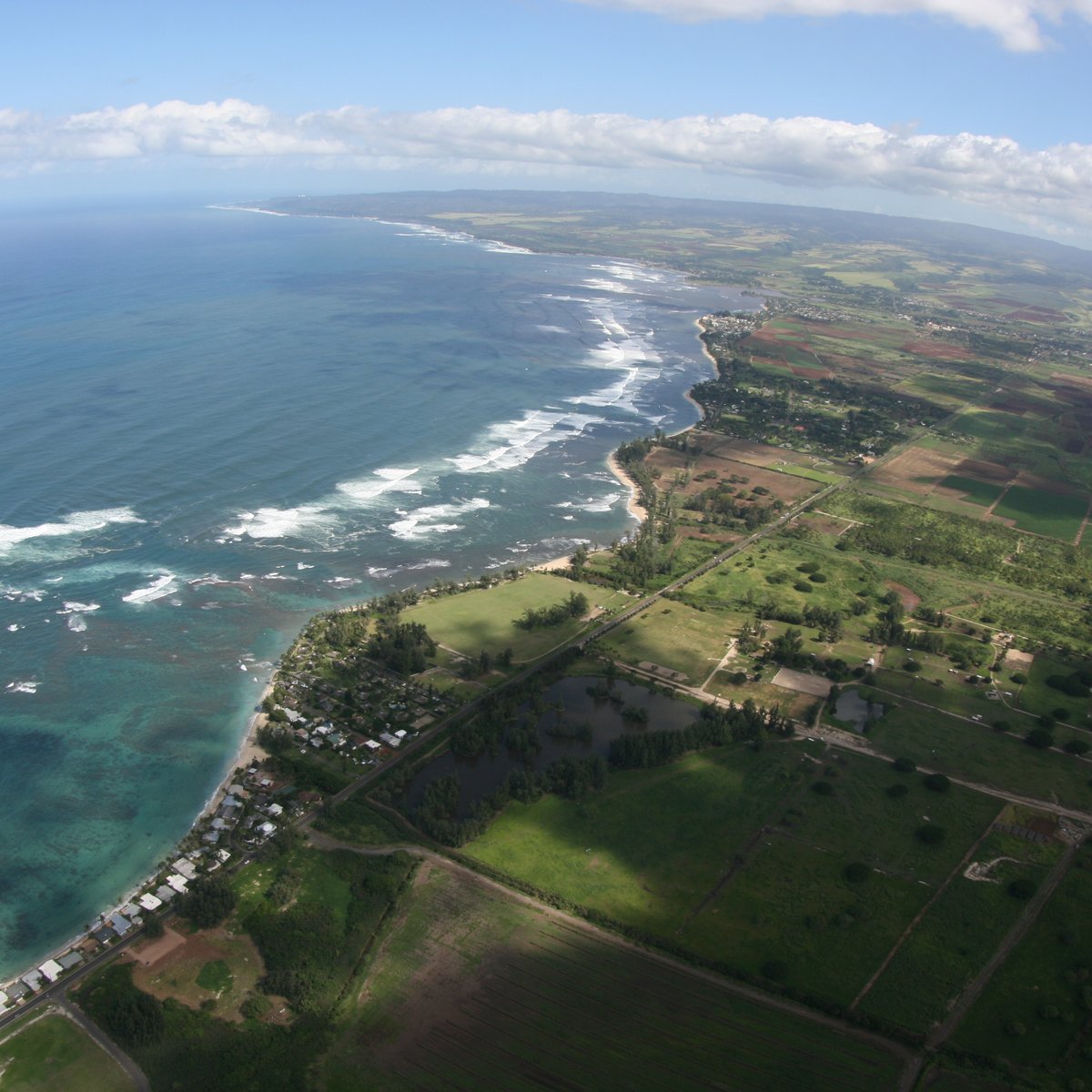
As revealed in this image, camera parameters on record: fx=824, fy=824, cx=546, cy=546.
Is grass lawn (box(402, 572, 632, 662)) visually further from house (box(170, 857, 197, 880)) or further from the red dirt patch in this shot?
the red dirt patch

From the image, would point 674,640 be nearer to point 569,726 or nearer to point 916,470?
point 569,726

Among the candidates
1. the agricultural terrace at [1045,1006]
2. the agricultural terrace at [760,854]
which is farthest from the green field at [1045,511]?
the agricultural terrace at [1045,1006]

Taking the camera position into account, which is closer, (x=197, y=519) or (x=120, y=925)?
(x=120, y=925)

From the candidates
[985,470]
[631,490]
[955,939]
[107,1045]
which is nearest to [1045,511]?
[985,470]

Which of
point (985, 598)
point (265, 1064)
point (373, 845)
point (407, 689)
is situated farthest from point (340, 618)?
point (985, 598)

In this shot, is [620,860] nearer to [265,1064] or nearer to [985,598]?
[265,1064]

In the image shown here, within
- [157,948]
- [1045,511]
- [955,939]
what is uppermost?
[1045,511]

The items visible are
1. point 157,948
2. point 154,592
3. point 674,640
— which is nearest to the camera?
point 157,948
